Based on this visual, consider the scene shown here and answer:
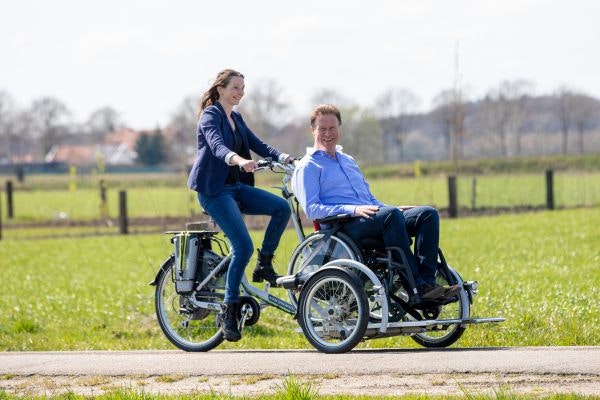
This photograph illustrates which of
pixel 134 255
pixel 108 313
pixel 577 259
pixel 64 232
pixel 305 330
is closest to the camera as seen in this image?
pixel 305 330

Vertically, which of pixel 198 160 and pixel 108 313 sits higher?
pixel 198 160

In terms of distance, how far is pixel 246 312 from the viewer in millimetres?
8859

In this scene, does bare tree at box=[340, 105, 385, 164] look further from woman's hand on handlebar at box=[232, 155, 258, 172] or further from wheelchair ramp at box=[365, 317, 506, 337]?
wheelchair ramp at box=[365, 317, 506, 337]

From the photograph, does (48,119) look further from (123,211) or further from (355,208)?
(355,208)

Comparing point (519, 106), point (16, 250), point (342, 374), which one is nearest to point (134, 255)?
point (16, 250)

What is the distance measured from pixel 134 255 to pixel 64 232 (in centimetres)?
1219

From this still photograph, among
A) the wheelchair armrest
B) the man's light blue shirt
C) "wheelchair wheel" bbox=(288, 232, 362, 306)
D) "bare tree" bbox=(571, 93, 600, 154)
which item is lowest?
"wheelchair wheel" bbox=(288, 232, 362, 306)

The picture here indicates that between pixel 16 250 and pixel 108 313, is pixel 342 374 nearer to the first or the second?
pixel 108 313

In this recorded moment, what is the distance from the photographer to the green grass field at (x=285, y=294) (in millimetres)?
10062

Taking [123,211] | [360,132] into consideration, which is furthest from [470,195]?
[360,132]

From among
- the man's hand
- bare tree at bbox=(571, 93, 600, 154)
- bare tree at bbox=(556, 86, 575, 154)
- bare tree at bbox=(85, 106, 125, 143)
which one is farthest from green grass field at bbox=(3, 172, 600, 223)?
bare tree at bbox=(85, 106, 125, 143)

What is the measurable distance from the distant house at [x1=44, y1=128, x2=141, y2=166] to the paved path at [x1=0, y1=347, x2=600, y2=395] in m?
121

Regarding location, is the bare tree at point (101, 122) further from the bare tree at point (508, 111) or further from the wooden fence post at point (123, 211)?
the wooden fence post at point (123, 211)

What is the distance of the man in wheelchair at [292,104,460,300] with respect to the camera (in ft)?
26.2
